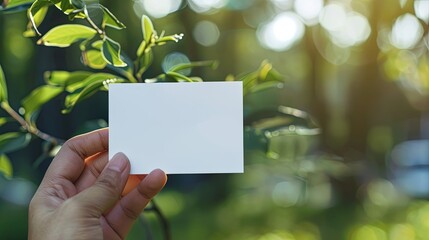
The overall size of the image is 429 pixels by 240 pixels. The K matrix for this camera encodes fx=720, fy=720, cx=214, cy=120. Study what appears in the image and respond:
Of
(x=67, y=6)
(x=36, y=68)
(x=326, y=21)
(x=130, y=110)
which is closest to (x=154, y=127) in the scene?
(x=130, y=110)

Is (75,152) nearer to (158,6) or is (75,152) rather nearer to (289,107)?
(158,6)

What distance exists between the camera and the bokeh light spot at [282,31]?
71.1 inches

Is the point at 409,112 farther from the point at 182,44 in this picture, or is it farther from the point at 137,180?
the point at 137,180

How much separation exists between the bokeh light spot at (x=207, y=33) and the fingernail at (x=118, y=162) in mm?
1627

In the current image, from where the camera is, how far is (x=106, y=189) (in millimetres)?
609

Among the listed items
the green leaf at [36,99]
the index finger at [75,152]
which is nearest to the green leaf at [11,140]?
the green leaf at [36,99]

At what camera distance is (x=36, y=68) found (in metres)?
2.30

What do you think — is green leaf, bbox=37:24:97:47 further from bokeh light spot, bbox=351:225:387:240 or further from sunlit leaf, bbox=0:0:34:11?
bokeh light spot, bbox=351:225:387:240

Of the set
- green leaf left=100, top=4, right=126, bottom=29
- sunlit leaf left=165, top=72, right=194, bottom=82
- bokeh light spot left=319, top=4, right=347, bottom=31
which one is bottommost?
bokeh light spot left=319, top=4, right=347, bottom=31

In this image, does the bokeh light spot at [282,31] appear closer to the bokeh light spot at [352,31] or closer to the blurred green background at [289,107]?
the blurred green background at [289,107]

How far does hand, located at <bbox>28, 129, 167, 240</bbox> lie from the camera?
1.96 feet

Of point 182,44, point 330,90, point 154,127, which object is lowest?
point 330,90

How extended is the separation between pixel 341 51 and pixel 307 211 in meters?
0.50

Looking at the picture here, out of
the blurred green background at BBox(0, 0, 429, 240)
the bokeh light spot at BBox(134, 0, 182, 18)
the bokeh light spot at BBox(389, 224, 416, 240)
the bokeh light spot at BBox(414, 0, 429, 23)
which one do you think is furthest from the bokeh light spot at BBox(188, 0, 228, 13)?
the bokeh light spot at BBox(389, 224, 416, 240)
